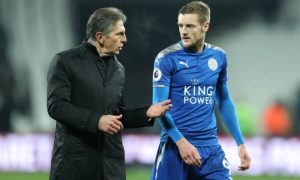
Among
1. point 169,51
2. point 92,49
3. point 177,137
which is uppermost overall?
point 92,49

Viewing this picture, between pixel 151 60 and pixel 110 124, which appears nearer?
pixel 110 124

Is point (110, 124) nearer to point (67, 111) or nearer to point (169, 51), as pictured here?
point (67, 111)

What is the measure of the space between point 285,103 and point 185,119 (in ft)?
24.6

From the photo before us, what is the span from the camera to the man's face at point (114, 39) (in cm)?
431

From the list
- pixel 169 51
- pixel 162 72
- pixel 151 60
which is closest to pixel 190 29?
pixel 169 51

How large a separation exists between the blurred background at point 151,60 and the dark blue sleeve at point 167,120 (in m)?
6.58

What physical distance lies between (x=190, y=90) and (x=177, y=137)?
15.5 inches

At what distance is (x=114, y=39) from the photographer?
4.31 meters

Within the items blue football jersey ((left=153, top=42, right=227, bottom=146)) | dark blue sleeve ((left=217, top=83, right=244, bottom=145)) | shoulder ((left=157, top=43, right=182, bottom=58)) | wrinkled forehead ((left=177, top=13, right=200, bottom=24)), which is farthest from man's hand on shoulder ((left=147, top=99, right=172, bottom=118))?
dark blue sleeve ((left=217, top=83, right=244, bottom=145))

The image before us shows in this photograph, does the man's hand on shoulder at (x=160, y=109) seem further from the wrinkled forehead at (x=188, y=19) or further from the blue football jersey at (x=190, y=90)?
the wrinkled forehead at (x=188, y=19)

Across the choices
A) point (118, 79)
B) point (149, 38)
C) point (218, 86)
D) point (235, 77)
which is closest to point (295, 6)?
point (235, 77)

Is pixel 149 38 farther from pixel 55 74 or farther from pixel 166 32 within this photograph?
pixel 55 74

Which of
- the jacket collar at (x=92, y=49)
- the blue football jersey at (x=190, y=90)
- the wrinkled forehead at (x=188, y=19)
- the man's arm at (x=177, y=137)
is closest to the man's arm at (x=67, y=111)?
the jacket collar at (x=92, y=49)

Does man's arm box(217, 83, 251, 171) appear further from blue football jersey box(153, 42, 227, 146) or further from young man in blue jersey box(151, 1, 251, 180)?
blue football jersey box(153, 42, 227, 146)
